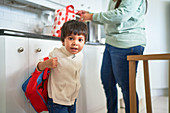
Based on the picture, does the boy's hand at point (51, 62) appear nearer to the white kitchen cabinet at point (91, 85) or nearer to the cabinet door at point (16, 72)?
the cabinet door at point (16, 72)

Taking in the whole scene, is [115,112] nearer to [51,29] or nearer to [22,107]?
[22,107]

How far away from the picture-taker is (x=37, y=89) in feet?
3.69

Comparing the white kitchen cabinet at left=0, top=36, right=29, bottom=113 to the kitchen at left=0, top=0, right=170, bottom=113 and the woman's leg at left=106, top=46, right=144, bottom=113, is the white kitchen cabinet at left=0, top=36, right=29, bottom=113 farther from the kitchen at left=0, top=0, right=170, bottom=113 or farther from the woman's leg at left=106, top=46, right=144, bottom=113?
the woman's leg at left=106, top=46, right=144, bottom=113

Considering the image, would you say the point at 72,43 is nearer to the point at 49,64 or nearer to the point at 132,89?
the point at 49,64

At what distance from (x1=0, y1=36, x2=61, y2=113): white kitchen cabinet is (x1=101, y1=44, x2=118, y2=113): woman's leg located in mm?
537

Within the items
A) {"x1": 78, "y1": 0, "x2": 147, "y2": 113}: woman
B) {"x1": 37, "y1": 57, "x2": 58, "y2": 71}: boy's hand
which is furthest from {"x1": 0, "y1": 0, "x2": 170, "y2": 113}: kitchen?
{"x1": 78, "y1": 0, "x2": 147, "y2": 113}: woman

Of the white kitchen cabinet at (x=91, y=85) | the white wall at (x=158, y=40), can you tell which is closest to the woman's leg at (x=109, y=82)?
the white kitchen cabinet at (x=91, y=85)

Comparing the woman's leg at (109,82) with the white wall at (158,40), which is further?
the white wall at (158,40)

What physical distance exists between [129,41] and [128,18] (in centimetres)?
16

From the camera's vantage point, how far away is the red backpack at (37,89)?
1.10 meters

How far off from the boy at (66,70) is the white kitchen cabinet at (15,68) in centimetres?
13

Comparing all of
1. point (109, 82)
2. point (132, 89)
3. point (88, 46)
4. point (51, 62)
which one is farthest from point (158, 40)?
point (51, 62)

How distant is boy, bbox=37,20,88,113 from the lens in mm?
1144

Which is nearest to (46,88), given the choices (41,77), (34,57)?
(41,77)
